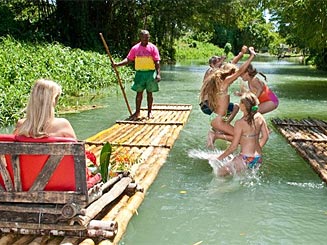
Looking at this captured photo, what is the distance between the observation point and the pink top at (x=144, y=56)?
9.09 meters

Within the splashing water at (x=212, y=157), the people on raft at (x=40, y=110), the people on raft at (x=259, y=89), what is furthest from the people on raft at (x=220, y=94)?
the people on raft at (x=40, y=110)

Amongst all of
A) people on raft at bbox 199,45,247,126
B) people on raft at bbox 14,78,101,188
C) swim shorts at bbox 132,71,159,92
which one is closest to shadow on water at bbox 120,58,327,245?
people on raft at bbox 199,45,247,126

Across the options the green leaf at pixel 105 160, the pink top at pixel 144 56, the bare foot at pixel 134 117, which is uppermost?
the pink top at pixel 144 56

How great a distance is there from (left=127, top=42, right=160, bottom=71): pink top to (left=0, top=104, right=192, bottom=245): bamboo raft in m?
1.02

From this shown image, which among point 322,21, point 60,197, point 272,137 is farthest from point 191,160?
point 322,21

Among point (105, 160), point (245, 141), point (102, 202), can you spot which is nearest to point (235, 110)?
point (245, 141)

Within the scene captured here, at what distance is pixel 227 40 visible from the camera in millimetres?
65125

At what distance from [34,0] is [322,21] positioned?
1433 cm

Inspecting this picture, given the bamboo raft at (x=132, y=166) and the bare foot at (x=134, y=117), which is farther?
the bare foot at (x=134, y=117)

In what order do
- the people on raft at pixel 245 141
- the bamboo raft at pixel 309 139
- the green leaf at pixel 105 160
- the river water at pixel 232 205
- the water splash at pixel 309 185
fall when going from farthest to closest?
the bamboo raft at pixel 309 139 < the people on raft at pixel 245 141 < the water splash at pixel 309 185 < the green leaf at pixel 105 160 < the river water at pixel 232 205

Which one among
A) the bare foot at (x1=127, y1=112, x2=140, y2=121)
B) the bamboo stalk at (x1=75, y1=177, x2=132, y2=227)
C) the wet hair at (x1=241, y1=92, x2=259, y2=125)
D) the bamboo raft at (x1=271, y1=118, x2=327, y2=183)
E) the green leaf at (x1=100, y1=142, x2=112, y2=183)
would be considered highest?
the wet hair at (x1=241, y1=92, x2=259, y2=125)

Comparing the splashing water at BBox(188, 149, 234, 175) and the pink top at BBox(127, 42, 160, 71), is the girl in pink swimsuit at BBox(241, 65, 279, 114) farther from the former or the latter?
the pink top at BBox(127, 42, 160, 71)

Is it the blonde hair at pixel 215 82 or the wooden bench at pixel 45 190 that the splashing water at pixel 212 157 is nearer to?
the blonde hair at pixel 215 82

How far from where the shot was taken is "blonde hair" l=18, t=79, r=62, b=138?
3.59 meters
